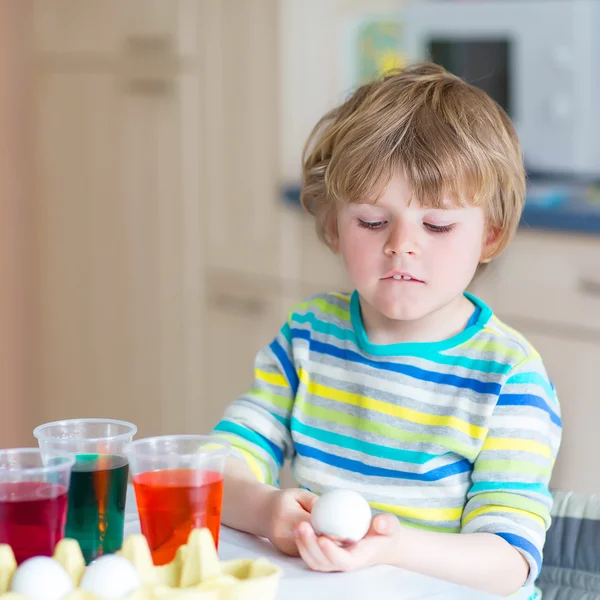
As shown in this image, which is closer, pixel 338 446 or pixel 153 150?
pixel 338 446

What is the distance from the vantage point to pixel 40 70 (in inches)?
129

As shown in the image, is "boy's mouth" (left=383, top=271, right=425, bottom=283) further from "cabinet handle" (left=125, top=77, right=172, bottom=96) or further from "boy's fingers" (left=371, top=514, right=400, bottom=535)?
"cabinet handle" (left=125, top=77, right=172, bottom=96)

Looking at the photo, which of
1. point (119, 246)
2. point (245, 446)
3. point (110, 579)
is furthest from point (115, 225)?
point (110, 579)

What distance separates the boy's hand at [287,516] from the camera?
918 mm

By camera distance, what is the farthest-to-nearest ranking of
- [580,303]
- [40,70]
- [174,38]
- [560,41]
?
[40,70] < [174,38] < [560,41] < [580,303]

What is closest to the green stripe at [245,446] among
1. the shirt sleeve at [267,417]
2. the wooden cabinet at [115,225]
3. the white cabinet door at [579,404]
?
the shirt sleeve at [267,417]

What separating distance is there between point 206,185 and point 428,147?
1.85 m

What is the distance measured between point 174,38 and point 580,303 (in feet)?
4.35

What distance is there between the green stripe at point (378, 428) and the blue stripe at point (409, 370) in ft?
0.19

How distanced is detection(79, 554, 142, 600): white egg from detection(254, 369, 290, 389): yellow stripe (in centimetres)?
52


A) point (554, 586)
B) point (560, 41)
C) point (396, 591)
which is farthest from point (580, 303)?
point (396, 591)

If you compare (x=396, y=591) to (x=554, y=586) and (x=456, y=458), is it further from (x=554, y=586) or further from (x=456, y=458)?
(x=554, y=586)

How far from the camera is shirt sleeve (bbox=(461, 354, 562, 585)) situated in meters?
0.98

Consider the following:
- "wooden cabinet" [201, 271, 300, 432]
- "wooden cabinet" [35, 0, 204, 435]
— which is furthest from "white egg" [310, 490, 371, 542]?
"wooden cabinet" [35, 0, 204, 435]
